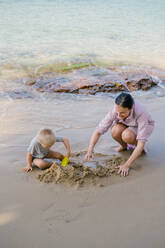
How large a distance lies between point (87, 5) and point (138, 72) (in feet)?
41.2

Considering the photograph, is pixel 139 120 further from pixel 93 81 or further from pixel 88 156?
pixel 93 81

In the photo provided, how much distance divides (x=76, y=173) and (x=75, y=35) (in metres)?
8.87

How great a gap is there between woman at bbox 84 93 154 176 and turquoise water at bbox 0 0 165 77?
426 centimetres

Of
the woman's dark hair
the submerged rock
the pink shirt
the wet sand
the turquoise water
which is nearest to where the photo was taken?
the wet sand

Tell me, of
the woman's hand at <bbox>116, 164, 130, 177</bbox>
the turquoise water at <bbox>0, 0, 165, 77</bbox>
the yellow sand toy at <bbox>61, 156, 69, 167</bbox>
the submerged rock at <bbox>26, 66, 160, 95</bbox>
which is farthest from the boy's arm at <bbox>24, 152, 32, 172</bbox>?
the turquoise water at <bbox>0, 0, 165, 77</bbox>

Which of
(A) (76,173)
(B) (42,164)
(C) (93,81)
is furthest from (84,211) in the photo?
(C) (93,81)

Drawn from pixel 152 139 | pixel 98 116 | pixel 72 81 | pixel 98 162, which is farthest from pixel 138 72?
pixel 98 162

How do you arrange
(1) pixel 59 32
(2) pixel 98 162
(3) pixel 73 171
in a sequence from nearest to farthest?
(3) pixel 73 171
(2) pixel 98 162
(1) pixel 59 32

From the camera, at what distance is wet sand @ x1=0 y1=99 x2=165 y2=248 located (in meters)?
1.89

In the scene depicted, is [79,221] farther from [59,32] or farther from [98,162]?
[59,32]

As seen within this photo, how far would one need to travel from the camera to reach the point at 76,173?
104 inches

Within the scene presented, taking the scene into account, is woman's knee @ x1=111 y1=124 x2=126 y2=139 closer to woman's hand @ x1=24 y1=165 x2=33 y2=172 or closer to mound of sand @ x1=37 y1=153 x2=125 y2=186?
mound of sand @ x1=37 y1=153 x2=125 y2=186

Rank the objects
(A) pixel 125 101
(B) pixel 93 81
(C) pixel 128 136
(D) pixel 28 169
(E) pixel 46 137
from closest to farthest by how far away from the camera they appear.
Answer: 1. (A) pixel 125 101
2. (E) pixel 46 137
3. (D) pixel 28 169
4. (C) pixel 128 136
5. (B) pixel 93 81

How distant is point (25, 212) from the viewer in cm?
215
